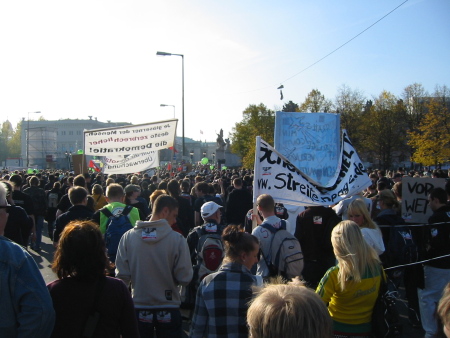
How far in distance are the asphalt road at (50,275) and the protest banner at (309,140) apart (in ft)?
11.4

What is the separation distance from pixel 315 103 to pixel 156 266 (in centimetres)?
5266

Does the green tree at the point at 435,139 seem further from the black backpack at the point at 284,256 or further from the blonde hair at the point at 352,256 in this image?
the blonde hair at the point at 352,256

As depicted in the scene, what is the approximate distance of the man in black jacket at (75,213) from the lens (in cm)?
644

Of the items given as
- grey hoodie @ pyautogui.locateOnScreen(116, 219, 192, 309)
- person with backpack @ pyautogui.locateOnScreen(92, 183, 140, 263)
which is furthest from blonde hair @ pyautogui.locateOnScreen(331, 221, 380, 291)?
person with backpack @ pyautogui.locateOnScreen(92, 183, 140, 263)

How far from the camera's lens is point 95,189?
9.09 meters

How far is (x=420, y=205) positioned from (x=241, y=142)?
77734mm

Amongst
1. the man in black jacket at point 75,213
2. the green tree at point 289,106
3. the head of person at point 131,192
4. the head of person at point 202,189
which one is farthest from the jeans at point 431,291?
the green tree at point 289,106

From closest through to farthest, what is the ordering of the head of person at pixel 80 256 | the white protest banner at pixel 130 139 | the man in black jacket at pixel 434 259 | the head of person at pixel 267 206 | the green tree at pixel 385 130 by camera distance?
the head of person at pixel 80 256 → the head of person at pixel 267 206 → the man in black jacket at pixel 434 259 → the white protest banner at pixel 130 139 → the green tree at pixel 385 130

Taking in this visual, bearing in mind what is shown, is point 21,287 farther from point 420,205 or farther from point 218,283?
point 420,205

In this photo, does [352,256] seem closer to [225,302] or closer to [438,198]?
[225,302]

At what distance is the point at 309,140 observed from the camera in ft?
35.7

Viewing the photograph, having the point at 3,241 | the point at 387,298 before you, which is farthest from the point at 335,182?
the point at 3,241

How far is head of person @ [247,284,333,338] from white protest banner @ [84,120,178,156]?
31.9 feet

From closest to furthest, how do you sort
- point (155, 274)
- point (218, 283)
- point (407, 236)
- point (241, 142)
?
point (218, 283)
point (155, 274)
point (407, 236)
point (241, 142)
